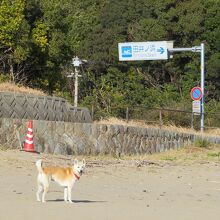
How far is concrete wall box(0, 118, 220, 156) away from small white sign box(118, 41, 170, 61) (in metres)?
9.25

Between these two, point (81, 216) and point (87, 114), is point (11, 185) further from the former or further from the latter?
point (87, 114)

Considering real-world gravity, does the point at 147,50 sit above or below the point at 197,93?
above

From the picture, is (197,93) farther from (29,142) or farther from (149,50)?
(29,142)

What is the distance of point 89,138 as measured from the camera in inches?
830

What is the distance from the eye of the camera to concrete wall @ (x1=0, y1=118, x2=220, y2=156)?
18.4 m

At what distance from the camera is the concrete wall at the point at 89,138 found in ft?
60.3

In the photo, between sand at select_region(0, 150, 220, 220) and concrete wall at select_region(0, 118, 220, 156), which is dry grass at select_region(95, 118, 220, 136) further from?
sand at select_region(0, 150, 220, 220)

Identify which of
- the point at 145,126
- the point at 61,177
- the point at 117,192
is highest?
the point at 145,126

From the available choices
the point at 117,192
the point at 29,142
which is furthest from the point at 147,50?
the point at 117,192

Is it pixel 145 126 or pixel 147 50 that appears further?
pixel 147 50

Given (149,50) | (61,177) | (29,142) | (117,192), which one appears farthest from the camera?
(149,50)

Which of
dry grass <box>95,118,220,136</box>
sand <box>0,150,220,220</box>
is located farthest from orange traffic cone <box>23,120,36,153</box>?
dry grass <box>95,118,220,136</box>

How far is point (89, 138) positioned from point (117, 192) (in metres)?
8.09

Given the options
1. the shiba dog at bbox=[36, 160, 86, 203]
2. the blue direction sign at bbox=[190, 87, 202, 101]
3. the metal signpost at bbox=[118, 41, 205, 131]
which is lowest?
the shiba dog at bbox=[36, 160, 86, 203]
